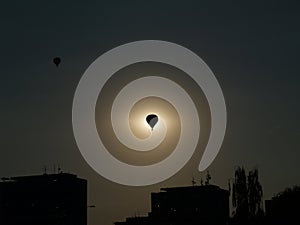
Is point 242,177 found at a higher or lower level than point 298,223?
higher

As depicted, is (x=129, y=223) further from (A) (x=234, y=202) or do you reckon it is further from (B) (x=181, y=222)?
(A) (x=234, y=202)

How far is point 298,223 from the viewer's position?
8656 cm

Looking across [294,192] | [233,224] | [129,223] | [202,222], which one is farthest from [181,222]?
[233,224]

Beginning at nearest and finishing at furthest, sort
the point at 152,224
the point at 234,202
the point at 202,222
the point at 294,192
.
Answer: the point at 234,202, the point at 294,192, the point at 202,222, the point at 152,224

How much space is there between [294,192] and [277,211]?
756 cm

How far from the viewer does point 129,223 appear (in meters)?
198

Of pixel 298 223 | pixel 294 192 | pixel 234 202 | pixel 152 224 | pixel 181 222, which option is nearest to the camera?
pixel 298 223

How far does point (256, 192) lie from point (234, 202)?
3569mm

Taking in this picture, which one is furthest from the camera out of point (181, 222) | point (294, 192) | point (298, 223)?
point (181, 222)

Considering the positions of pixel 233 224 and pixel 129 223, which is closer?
pixel 233 224

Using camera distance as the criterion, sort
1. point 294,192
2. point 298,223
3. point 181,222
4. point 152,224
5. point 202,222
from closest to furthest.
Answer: point 298,223 < point 294,192 < point 202,222 < point 181,222 < point 152,224

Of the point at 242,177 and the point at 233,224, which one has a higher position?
the point at 242,177

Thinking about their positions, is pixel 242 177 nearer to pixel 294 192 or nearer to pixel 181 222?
pixel 294 192

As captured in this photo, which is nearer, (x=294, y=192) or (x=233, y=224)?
(x=233, y=224)
